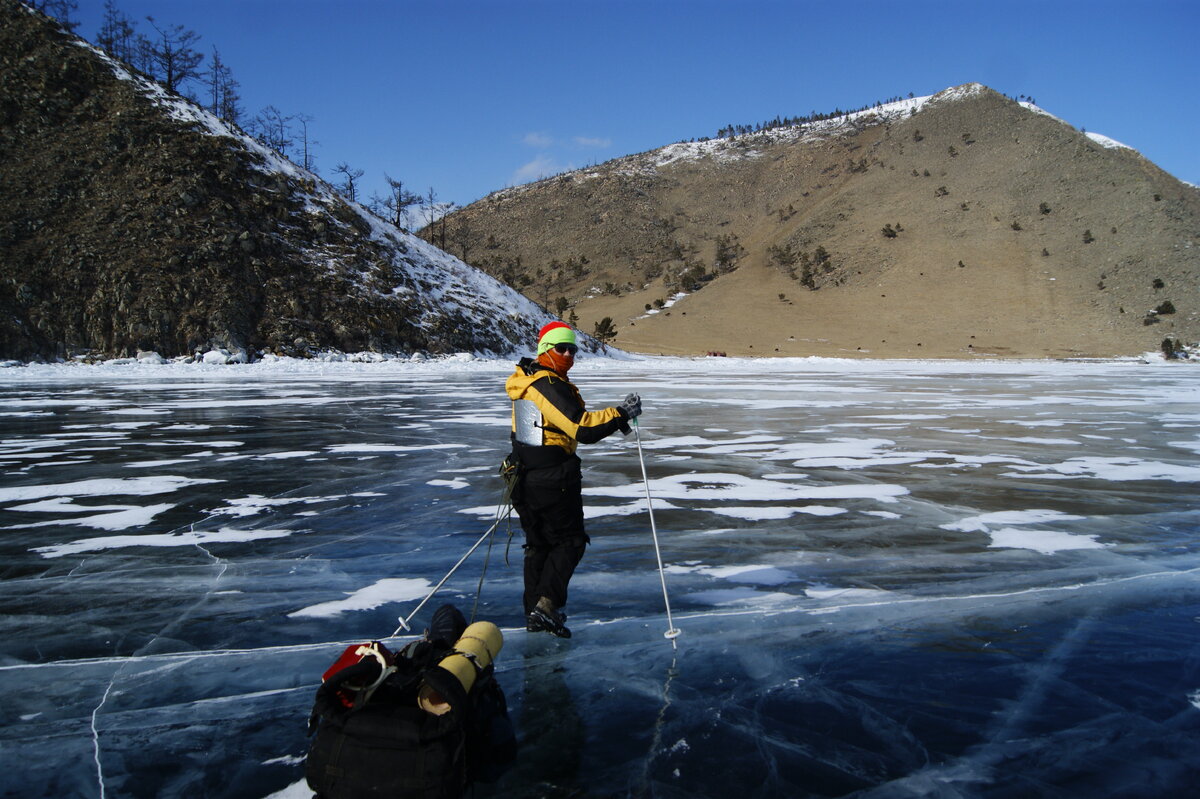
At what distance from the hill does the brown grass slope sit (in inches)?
924

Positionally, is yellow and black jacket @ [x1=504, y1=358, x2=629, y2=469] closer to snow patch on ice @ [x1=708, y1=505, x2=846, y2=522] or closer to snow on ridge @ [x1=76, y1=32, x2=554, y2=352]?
snow patch on ice @ [x1=708, y1=505, x2=846, y2=522]

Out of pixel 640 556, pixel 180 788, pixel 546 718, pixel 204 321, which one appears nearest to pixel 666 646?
pixel 546 718

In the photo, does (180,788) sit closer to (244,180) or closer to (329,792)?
(329,792)

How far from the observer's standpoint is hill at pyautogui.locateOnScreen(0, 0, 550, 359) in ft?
129

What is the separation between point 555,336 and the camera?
469 cm

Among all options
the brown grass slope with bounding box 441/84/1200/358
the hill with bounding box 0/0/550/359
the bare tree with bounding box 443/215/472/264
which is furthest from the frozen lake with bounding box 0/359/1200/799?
the bare tree with bounding box 443/215/472/264

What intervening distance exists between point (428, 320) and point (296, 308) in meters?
7.65

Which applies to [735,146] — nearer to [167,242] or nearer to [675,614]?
[167,242]

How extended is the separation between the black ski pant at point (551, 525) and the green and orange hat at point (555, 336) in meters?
0.67

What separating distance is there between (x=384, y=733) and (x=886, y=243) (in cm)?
8894

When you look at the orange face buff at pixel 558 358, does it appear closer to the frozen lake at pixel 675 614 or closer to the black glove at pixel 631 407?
the black glove at pixel 631 407

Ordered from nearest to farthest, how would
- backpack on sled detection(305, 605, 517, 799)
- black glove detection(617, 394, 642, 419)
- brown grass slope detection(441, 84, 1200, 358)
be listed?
backpack on sled detection(305, 605, 517, 799)
black glove detection(617, 394, 642, 419)
brown grass slope detection(441, 84, 1200, 358)

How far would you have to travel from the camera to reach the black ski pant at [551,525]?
15.2ft

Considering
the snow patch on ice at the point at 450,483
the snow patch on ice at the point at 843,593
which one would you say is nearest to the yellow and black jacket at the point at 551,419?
the snow patch on ice at the point at 843,593
